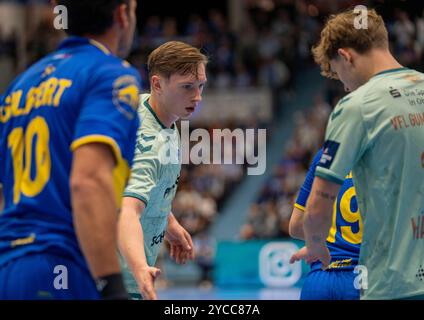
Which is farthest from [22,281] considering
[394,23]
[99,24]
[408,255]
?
[394,23]

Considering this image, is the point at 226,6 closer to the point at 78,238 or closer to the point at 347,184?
the point at 347,184

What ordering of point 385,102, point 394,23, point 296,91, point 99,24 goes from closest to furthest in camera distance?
point 99,24 < point 385,102 < point 394,23 < point 296,91

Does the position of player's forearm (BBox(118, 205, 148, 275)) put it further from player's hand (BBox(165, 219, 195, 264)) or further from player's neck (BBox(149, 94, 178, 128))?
player's neck (BBox(149, 94, 178, 128))

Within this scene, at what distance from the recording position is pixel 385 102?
3.90 meters

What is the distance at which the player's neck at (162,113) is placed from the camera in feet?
19.1

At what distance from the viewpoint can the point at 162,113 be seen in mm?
5840

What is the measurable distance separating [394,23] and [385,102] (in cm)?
1553

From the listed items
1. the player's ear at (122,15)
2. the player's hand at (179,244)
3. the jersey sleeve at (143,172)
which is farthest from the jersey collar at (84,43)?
the player's hand at (179,244)

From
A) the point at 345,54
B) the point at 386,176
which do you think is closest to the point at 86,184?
the point at 386,176

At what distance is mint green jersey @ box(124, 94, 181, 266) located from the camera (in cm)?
536

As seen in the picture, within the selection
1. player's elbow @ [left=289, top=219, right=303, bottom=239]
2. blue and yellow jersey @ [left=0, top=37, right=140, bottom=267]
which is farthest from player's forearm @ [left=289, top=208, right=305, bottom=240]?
blue and yellow jersey @ [left=0, top=37, right=140, bottom=267]

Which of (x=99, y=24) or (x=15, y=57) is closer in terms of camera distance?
(x=99, y=24)

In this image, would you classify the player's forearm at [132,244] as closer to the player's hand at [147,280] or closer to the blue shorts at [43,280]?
the player's hand at [147,280]

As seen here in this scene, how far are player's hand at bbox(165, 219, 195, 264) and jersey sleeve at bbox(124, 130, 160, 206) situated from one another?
2.06 ft
